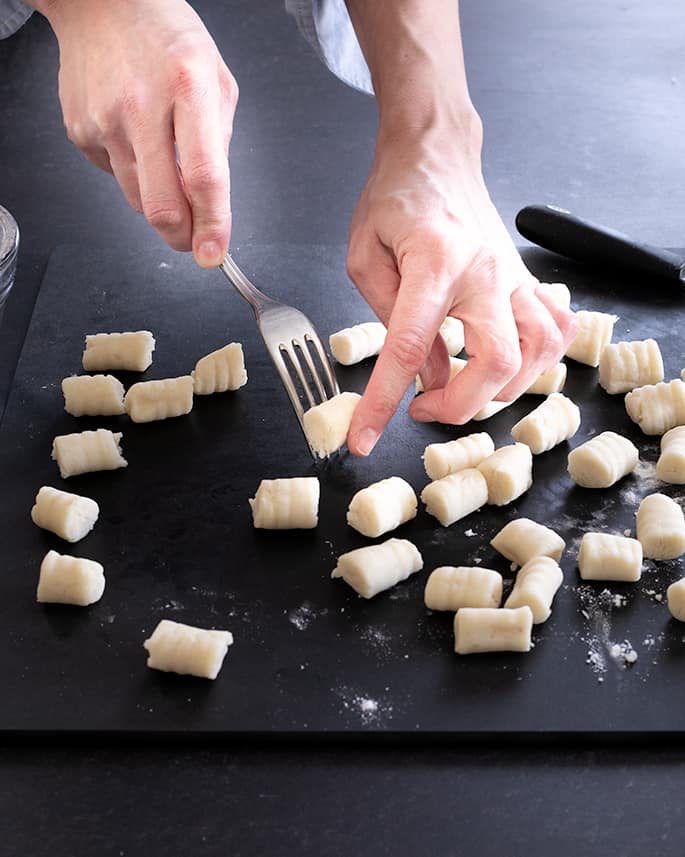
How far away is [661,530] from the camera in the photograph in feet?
6.69

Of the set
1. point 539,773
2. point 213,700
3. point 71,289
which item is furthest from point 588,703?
point 71,289

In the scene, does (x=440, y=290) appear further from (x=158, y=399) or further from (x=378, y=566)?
(x=158, y=399)

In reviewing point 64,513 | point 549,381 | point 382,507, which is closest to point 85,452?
point 64,513

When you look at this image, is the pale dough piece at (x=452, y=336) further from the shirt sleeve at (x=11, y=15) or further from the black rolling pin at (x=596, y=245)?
the shirt sleeve at (x=11, y=15)

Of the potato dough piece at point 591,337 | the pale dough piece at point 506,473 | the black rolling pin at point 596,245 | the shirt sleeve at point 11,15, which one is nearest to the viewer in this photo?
the pale dough piece at point 506,473

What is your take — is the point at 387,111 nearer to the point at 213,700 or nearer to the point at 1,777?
the point at 213,700

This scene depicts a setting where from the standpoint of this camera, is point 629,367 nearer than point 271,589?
No

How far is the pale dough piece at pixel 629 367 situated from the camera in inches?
96.7

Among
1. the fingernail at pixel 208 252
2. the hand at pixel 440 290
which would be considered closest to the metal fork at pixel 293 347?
the hand at pixel 440 290

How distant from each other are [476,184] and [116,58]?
73cm

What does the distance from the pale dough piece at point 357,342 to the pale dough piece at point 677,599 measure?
2.84ft

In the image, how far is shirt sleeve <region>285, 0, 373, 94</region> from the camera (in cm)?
307

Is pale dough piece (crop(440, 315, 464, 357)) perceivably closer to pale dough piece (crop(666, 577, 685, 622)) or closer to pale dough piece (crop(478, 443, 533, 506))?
pale dough piece (crop(478, 443, 533, 506))

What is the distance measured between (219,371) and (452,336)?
0.51 metres
